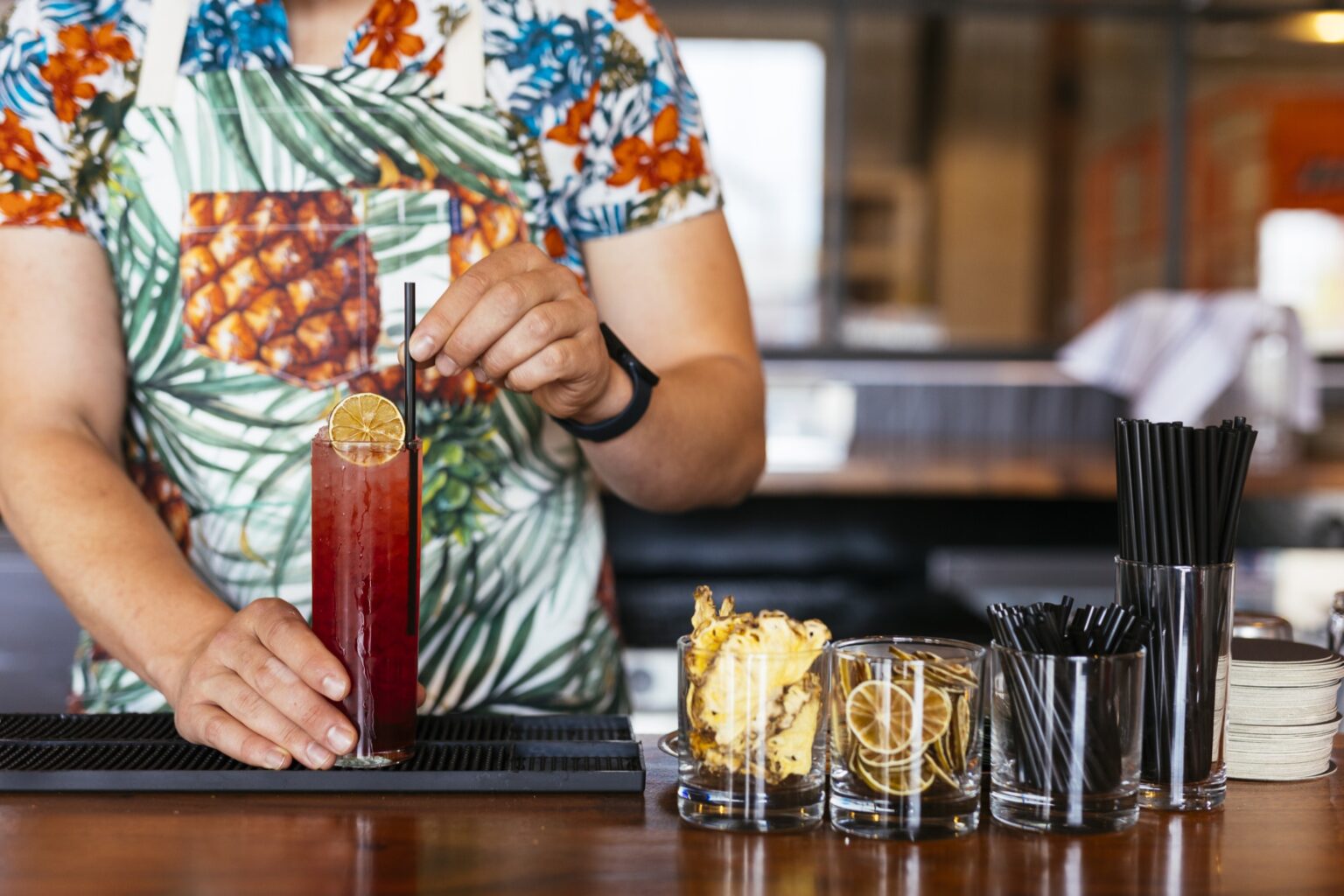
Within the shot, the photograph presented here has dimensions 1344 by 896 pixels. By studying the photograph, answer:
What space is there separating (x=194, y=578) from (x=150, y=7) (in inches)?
21.7

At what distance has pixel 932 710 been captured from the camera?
0.84 m

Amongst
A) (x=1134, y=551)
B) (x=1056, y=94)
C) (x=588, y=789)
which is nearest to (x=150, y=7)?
(x=588, y=789)

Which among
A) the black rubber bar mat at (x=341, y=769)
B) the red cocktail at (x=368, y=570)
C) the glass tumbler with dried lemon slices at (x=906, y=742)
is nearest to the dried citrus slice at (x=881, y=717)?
the glass tumbler with dried lemon slices at (x=906, y=742)

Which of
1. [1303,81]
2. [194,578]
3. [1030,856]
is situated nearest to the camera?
[1030,856]

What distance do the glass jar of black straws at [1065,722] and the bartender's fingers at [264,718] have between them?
438mm

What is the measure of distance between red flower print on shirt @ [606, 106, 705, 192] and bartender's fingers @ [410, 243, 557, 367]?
1.42ft

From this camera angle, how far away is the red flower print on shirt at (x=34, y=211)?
50.6 inches

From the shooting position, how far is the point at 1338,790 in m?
0.98

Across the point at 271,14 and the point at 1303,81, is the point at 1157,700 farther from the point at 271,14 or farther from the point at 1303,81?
the point at 1303,81

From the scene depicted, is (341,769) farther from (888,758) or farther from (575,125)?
(575,125)

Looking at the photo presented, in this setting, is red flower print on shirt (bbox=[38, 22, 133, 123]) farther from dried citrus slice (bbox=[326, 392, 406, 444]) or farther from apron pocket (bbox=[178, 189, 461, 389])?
dried citrus slice (bbox=[326, 392, 406, 444])

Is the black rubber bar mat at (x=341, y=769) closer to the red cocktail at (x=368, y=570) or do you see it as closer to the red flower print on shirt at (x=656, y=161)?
the red cocktail at (x=368, y=570)

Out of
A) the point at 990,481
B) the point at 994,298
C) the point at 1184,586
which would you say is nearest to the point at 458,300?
the point at 1184,586

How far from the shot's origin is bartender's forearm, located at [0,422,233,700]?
3.71 ft
